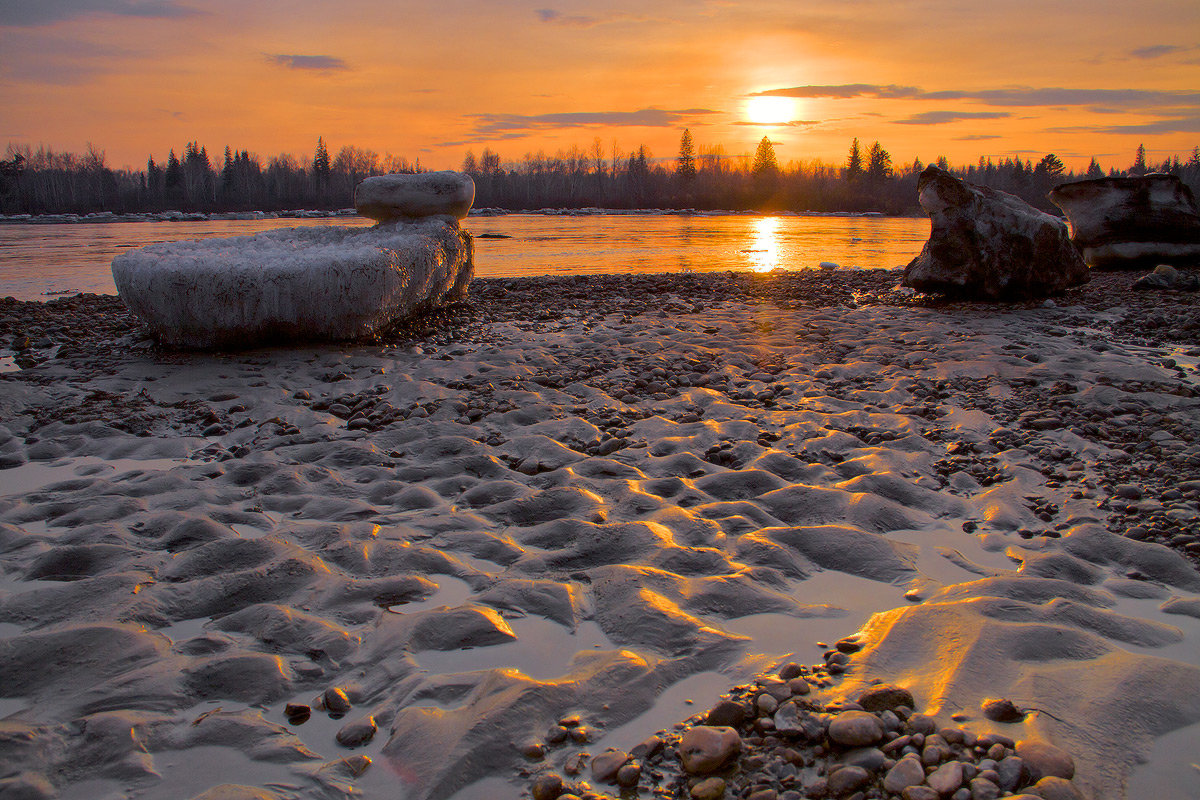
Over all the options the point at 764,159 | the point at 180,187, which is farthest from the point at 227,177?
the point at 764,159

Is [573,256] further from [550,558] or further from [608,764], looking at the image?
[608,764]

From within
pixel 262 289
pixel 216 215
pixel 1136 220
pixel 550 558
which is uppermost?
pixel 216 215

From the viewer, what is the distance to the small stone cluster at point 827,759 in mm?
1579

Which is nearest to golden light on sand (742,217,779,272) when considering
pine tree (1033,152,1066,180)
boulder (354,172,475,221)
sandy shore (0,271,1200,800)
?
boulder (354,172,475,221)

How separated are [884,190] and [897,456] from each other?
8973cm

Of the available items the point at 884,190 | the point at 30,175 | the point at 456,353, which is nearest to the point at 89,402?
the point at 456,353

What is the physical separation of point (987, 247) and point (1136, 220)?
522cm

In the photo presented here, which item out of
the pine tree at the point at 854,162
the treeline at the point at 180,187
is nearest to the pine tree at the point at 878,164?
the pine tree at the point at 854,162

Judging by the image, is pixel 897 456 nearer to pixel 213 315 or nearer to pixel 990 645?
pixel 990 645

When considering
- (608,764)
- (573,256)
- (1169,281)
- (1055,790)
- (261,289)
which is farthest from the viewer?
(573,256)

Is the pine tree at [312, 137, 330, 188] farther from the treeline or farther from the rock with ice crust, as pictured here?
the rock with ice crust

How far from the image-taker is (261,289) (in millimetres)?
5848

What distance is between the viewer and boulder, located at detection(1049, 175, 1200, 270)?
35.3ft

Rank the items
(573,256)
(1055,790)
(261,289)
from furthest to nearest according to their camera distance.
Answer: (573,256)
(261,289)
(1055,790)
